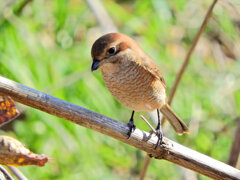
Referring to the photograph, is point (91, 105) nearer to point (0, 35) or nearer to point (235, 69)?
point (0, 35)

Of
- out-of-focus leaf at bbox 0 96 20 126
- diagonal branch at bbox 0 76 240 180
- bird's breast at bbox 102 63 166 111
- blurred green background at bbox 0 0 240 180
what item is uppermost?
out-of-focus leaf at bbox 0 96 20 126

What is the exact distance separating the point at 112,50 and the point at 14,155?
1.29 meters

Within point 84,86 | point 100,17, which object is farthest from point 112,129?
point 100,17

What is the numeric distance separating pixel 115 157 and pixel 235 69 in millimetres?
1467

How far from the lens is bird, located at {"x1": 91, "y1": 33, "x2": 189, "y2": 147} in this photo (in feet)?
7.96

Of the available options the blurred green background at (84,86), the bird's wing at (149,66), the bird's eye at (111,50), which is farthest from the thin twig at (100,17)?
the bird's eye at (111,50)

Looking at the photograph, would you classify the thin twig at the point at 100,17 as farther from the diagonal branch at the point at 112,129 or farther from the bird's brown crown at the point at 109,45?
the diagonal branch at the point at 112,129

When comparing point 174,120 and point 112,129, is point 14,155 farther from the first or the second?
point 174,120

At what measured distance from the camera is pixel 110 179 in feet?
10.6

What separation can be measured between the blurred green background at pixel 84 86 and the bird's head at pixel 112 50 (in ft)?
2.34

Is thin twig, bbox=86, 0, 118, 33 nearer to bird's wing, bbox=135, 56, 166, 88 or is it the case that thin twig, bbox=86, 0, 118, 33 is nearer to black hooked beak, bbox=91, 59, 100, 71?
bird's wing, bbox=135, 56, 166, 88

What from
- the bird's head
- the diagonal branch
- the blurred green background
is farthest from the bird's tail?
the diagonal branch

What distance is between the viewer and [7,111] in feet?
4.75

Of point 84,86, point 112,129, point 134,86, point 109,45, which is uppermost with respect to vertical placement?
point 109,45
